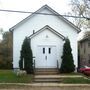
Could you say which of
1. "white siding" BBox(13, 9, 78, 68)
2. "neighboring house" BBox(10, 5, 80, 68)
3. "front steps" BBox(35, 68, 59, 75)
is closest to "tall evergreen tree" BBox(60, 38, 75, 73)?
"front steps" BBox(35, 68, 59, 75)

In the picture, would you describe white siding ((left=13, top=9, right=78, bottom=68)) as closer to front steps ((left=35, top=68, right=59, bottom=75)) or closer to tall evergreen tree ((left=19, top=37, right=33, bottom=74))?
tall evergreen tree ((left=19, top=37, right=33, bottom=74))

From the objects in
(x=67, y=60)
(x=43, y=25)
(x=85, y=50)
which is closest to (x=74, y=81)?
(x=67, y=60)

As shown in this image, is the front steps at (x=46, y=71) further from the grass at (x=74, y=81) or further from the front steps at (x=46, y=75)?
the grass at (x=74, y=81)

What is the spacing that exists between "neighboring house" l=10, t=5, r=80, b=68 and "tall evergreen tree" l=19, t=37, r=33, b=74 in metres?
1.47

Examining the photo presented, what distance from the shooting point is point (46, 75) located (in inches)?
1255

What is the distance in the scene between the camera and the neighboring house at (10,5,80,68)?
3641cm

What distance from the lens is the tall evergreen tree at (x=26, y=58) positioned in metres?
34.0

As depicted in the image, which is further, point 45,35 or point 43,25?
point 43,25

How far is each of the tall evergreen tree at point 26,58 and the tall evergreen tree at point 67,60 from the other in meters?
3.50

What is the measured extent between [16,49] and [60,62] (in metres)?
5.25

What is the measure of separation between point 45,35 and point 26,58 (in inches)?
147

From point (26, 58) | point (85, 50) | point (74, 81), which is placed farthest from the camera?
point (85, 50)

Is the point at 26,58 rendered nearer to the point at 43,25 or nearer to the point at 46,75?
the point at 46,75

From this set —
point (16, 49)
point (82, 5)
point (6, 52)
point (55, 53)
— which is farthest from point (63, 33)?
point (6, 52)
